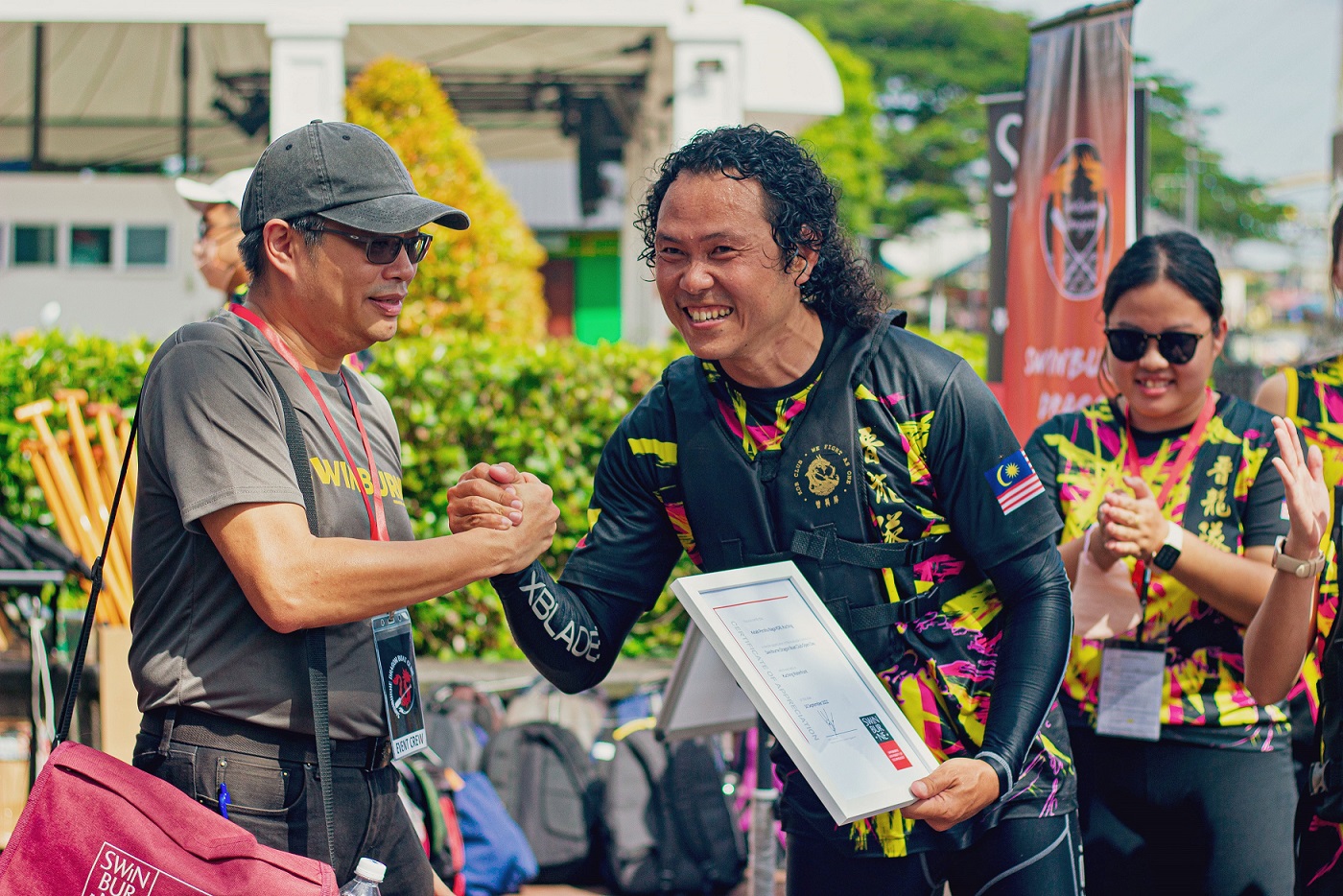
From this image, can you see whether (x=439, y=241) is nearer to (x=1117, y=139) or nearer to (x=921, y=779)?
(x=1117, y=139)

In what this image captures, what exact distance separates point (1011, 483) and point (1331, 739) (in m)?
0.82

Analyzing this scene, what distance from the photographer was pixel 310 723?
2068 mm

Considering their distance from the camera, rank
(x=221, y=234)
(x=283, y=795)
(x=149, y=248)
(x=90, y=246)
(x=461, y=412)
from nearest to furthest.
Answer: (x=283, y=795), (x=221, y=234), (x=461, y=412), (x=149, y=248), (x=90, y=246)

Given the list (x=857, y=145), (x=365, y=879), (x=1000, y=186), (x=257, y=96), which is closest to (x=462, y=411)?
(x=1000, y=186)

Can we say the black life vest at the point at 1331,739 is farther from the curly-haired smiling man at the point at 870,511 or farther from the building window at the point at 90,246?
the building window at the point at 90,246

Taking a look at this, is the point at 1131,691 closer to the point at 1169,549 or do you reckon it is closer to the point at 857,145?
the point at 1169,549

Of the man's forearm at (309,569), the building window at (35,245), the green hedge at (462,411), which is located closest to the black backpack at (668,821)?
the green hedge at (462,411)

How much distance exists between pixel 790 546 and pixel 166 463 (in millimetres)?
1105

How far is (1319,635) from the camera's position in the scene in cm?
273

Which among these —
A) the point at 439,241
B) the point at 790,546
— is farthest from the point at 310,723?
the point at 439,241

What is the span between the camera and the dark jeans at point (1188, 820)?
2811mm

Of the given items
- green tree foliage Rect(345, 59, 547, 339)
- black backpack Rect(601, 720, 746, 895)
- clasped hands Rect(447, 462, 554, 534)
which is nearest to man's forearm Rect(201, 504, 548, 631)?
clasped hands Rect(447, 462, 554, 534)

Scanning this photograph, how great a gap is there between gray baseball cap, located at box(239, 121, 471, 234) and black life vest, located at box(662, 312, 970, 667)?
2.34 ft

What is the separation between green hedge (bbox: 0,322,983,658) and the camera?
20.6ft
